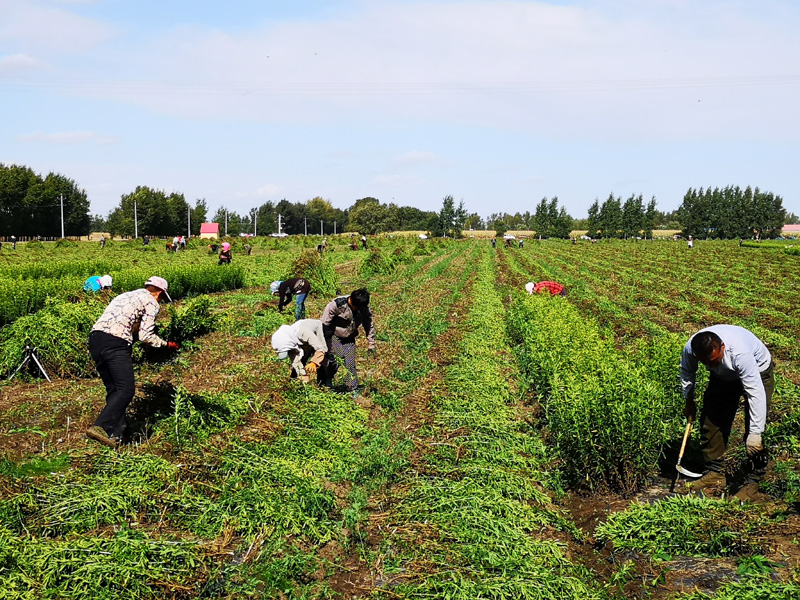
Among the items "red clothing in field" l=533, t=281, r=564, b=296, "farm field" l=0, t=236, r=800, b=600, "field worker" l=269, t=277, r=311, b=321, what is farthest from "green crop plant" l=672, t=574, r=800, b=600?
"red clothing in field" l=533, t=281, r=564, b=296

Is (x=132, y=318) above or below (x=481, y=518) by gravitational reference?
above

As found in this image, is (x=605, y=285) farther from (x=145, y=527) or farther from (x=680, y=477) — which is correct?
(x=145, y=527)

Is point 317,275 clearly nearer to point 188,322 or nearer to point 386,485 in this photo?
point 188,322

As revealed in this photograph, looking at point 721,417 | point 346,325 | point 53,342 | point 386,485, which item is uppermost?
point 346,325

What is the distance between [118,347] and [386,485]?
289 cm

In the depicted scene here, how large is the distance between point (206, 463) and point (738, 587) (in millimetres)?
4109

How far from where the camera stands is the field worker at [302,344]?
773 centimetres

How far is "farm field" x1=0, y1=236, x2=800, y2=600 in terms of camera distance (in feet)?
13.0

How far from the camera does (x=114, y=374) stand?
603 cm

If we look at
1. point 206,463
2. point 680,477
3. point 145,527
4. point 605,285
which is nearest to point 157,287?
point 206,463

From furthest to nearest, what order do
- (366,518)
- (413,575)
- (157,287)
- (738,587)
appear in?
1. (157,287)
2. (366,518)
3. (413,575)
4. (738,587)

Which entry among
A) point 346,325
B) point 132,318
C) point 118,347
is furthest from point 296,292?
point 118,347

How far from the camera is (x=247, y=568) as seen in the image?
4160 mm

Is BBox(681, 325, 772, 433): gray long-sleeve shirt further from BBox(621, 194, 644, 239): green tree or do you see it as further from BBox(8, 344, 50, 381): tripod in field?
BBox(621, 194, 644, 239): green tree
